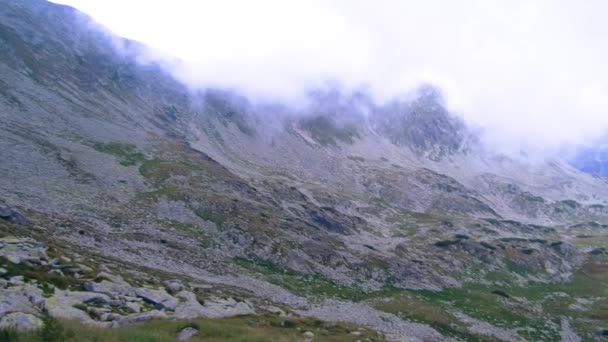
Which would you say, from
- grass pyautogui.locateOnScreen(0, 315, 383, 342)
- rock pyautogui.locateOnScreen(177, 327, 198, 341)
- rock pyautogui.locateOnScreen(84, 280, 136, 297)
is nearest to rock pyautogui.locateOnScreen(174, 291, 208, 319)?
grass pyautogui.locateOnScreen(0, 315, 383, 342)

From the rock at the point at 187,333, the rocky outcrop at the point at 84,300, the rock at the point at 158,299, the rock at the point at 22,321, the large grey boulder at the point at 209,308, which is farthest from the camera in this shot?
the large grey boulder at the point at 209,308

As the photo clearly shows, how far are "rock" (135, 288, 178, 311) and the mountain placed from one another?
163mm

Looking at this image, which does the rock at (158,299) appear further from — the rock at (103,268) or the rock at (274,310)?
the rock at (274,310)

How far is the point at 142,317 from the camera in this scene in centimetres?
2453

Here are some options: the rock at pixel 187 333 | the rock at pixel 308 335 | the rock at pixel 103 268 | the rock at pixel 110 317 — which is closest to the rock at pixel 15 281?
the rock at pixel 110 317

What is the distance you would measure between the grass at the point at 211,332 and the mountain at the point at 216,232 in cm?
122

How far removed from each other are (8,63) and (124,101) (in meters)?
32.3

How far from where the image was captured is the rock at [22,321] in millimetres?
15148

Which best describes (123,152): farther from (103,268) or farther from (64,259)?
(64,259)

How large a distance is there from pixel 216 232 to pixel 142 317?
4817 cm

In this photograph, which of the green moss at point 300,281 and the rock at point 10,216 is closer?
the rock at point 10,216

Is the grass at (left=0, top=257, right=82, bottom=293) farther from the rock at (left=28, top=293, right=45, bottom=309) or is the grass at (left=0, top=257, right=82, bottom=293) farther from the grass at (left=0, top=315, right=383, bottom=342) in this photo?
the grass at (left=0, top=315, right=383, bottom=342)

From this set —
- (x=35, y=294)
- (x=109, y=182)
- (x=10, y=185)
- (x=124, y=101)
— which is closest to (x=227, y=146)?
(x=124, y=101)

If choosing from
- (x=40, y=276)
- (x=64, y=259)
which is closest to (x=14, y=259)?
(x=40, y=276)
